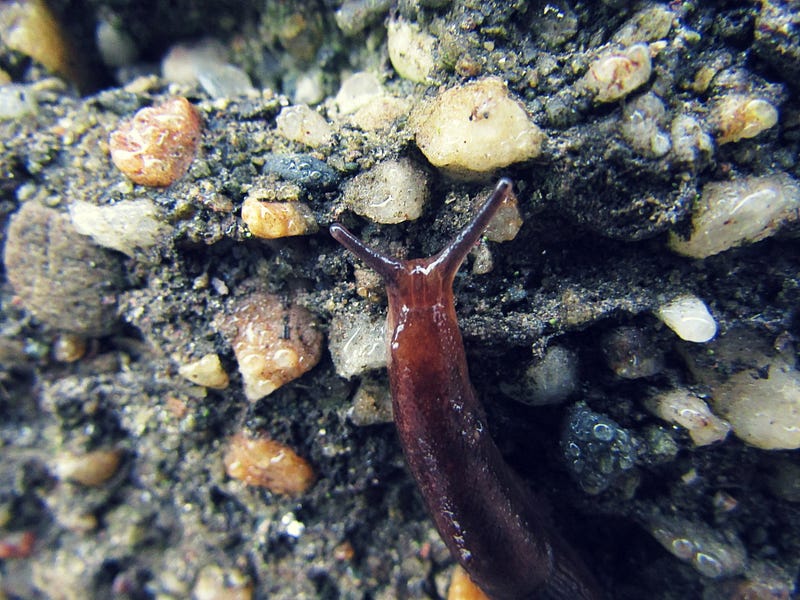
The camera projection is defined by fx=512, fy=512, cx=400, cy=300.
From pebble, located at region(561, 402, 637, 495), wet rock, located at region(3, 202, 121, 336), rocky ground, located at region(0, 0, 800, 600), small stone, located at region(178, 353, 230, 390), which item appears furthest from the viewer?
wet rock, located at region(3, 202, 121, 336)

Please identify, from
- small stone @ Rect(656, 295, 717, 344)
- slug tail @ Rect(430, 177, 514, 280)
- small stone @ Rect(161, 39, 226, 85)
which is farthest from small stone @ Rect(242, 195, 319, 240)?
small stone @ Rect(656, 295, 717, 344)

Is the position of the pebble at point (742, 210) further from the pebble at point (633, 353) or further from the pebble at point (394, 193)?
the pebble at point (394, 193)

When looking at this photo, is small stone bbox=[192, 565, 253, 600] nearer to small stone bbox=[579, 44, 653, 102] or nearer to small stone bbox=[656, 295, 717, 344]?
small stone bbox=[656, 295, 717, 344]

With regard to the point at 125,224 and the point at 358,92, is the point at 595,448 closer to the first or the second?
the point at 358,92

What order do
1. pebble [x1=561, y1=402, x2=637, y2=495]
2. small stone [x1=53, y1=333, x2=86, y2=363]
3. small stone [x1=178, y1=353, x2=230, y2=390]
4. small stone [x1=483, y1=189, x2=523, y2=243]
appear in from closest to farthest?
small stone [x1=483, y1=189, x2=523, y2=243]
pebble [x1=561, y1=402, x2=637, y2=495]
small stone [x1=178, y1=353, x2=230, y2=390]
small stone [x1=53, y1=333, x2=86, y2=363]

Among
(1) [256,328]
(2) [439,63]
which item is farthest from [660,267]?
(1) [256,328]

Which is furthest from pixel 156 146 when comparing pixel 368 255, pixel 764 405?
pixel 764 405

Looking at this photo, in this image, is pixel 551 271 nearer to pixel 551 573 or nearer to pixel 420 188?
pixel 420 188
